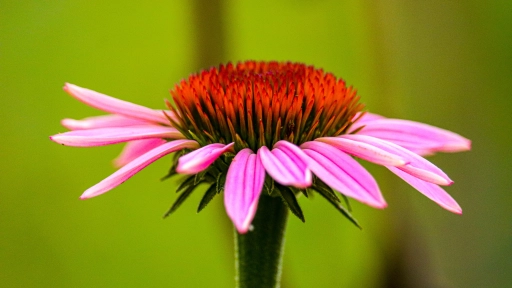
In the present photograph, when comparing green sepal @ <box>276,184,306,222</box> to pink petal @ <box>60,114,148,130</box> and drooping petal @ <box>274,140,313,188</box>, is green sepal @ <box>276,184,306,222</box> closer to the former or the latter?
drooping petal @ <box>274,140,313,188</box>

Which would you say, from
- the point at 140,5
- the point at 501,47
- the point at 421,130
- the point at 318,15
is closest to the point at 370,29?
the point at 318,15

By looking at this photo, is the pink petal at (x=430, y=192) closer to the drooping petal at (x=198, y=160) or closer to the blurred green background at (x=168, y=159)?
the drooping petal at (x=198, y=160)

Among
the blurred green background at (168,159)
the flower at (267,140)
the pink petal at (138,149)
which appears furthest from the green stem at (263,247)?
the blurred green background at (168,159)

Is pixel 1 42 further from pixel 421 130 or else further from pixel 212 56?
pixel 421 130

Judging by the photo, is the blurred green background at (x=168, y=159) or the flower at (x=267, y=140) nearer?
the flower at (x=267, y=140)

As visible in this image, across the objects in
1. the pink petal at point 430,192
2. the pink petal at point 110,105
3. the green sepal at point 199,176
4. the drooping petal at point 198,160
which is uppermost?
the pink petal at point 110,105

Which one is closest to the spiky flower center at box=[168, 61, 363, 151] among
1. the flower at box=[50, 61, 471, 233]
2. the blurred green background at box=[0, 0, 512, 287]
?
the flower at box=[50, 61, 471, 233]

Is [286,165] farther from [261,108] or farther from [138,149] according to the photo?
[138,149]

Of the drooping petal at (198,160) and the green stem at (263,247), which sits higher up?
the drooping petal at (198,160)

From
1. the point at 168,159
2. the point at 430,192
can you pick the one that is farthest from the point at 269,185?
the point at 168,159
